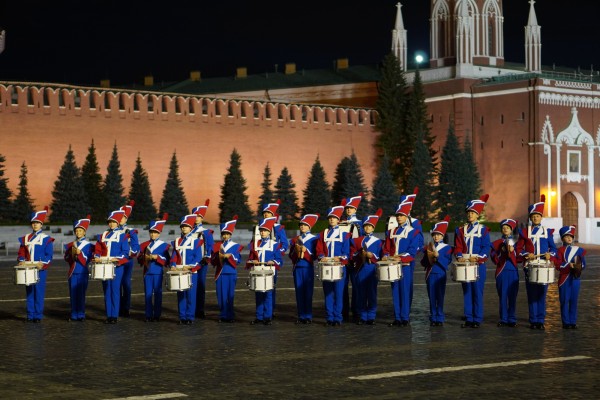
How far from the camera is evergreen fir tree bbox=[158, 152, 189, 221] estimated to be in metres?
42.7

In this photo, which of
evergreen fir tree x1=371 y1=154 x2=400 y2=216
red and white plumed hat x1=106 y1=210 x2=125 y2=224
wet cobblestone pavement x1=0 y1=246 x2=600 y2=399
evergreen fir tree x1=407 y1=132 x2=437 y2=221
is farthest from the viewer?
evergreen fir tree x1=407 y1=132 x2=437 y2=221

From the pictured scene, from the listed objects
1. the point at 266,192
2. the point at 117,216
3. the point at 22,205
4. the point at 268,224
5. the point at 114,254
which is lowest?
the point at 114,254

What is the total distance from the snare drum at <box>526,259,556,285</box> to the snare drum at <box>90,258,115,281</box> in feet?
14.5

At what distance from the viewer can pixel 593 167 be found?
167 ft

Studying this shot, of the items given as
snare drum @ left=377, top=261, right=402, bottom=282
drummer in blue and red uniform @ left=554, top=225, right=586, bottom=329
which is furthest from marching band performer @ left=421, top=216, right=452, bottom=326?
drummer in blue and red uniform @ left=554, top=225, right=586, bottom=329

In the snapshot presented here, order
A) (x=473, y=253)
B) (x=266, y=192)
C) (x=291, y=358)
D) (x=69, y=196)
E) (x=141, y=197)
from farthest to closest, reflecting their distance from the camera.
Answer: (x=266, y=192)
(x=141, y=197)
(x=69, y=196)
(x=473, y=253)
(x=291, y=358)

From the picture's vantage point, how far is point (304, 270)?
45.2ft

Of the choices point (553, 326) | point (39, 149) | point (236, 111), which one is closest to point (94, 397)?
point (553, 326)

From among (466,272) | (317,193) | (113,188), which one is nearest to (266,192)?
(317,193)

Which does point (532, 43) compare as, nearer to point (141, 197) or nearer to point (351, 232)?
point (141, 197)

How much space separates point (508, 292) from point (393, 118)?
38.6 m

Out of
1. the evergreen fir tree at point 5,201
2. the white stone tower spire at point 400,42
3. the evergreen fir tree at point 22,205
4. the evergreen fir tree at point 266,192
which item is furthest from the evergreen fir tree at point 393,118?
the evergreen fir tree at point 5,201

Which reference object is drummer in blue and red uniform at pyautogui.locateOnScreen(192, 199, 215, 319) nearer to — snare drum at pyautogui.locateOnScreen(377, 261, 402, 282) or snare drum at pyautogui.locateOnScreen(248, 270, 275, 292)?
snare drum at pyautogui.locateOnScreen(248, 270, 275, 292)

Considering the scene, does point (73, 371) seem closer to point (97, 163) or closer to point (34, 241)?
point (34, 241)
